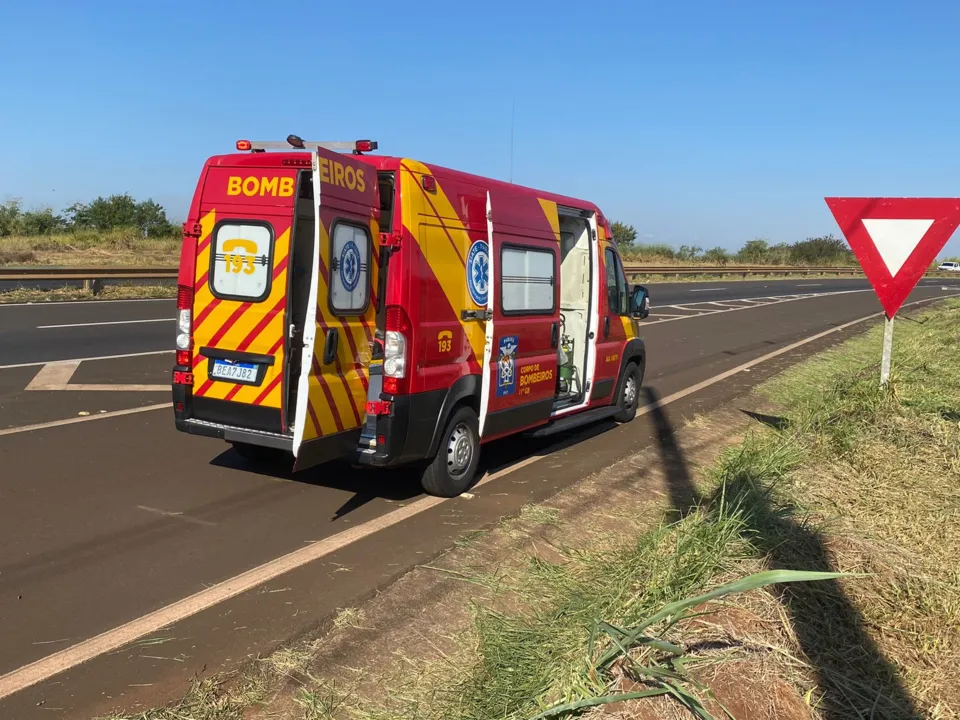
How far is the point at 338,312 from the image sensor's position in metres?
5.62

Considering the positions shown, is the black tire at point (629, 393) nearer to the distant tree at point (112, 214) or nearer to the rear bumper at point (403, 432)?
the rear bumper at point (403, 432)

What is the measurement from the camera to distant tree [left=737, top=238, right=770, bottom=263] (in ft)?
254

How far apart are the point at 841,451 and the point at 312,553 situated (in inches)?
167

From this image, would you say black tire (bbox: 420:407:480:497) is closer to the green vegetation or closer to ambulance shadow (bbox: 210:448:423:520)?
ambulance shadow (bbox: 210:448:423:520)

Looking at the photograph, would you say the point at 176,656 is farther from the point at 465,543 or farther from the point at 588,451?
the point at 588,451

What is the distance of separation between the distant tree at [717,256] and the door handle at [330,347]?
70718mm

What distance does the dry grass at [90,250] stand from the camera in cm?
3052

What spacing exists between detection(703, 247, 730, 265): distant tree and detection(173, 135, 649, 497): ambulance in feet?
228

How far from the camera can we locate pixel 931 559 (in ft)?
13.8

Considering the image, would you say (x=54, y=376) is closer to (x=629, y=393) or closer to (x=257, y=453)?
(x=257, y=453)

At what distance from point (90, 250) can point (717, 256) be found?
2217 inches

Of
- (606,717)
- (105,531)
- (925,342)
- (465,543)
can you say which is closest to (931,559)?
(606,717)

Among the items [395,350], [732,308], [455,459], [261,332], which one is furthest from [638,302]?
[732,308]

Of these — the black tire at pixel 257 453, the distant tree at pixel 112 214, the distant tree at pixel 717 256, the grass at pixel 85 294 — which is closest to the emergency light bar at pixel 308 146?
the black tire at pixel 257 453
